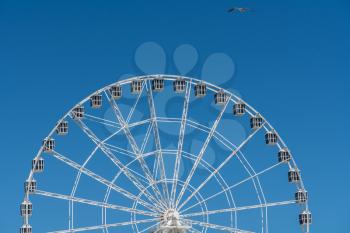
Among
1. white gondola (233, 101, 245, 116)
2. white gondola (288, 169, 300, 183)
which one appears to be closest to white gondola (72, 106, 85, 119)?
white gondola (233, 101, 245, 116)

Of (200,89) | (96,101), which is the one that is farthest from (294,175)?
(96,101)

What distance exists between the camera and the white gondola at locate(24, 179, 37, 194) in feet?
430

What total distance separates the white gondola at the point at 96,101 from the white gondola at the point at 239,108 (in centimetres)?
1007

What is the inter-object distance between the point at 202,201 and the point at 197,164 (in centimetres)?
307

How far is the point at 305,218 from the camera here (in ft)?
442

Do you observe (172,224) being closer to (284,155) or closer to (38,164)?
(38,164)

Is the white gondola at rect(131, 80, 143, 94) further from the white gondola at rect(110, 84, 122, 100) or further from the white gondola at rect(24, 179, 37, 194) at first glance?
the white gondola at rect(24, 179, 37, 194)

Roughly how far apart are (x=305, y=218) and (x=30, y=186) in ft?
66.0

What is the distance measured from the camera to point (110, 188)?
130125 mm

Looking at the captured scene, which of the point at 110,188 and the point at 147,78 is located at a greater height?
the point at 147,78

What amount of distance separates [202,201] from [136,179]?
500 centimetres

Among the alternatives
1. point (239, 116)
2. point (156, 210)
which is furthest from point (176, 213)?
point (239, 116)

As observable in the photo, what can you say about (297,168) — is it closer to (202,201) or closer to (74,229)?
(202,201)

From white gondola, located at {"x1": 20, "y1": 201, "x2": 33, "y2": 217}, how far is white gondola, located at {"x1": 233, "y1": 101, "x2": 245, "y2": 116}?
16713mm
